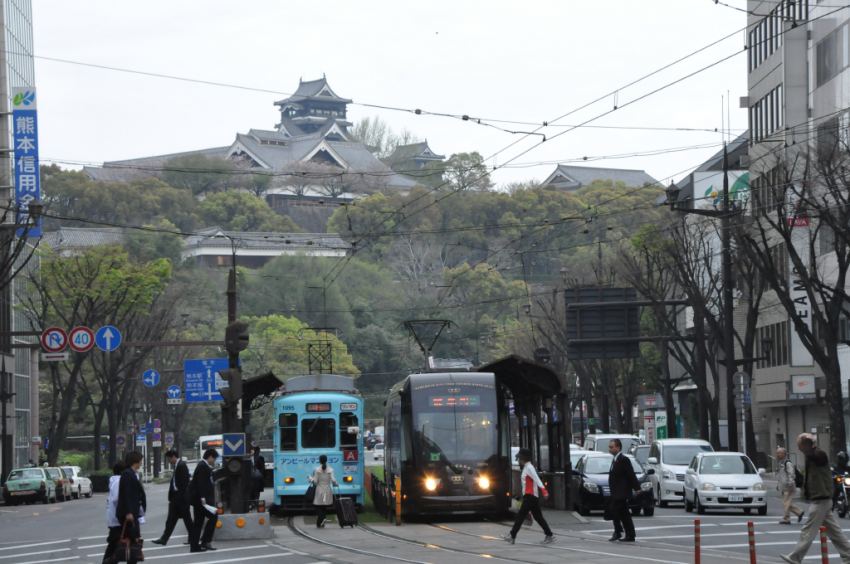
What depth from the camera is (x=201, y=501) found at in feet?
56.9

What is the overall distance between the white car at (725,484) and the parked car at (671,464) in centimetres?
262

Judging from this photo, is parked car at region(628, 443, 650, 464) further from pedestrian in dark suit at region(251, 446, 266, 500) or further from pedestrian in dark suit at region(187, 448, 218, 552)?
pedestrian in dark suit at region(187, 448, 218, 552)

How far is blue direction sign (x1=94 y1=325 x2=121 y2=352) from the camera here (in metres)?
34.2

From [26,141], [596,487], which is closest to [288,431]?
[596,487]

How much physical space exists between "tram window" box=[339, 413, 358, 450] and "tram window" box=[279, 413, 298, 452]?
3.46 feet

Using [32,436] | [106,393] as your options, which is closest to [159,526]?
[106,393]

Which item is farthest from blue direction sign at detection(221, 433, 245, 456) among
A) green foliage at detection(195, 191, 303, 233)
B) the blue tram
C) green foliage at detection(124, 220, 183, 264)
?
green foliage at detection(195, 191, 303, 233)

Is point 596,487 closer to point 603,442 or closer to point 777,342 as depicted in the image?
point 603,442

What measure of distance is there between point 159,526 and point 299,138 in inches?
5086

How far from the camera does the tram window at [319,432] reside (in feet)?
89.3

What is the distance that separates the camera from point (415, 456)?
22.0m

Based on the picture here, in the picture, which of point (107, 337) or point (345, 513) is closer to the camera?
point (345, 513)

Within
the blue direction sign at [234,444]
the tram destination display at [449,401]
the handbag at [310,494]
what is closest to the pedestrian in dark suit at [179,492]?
the blue direction sign at [234,444]

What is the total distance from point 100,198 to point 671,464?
85916mm
